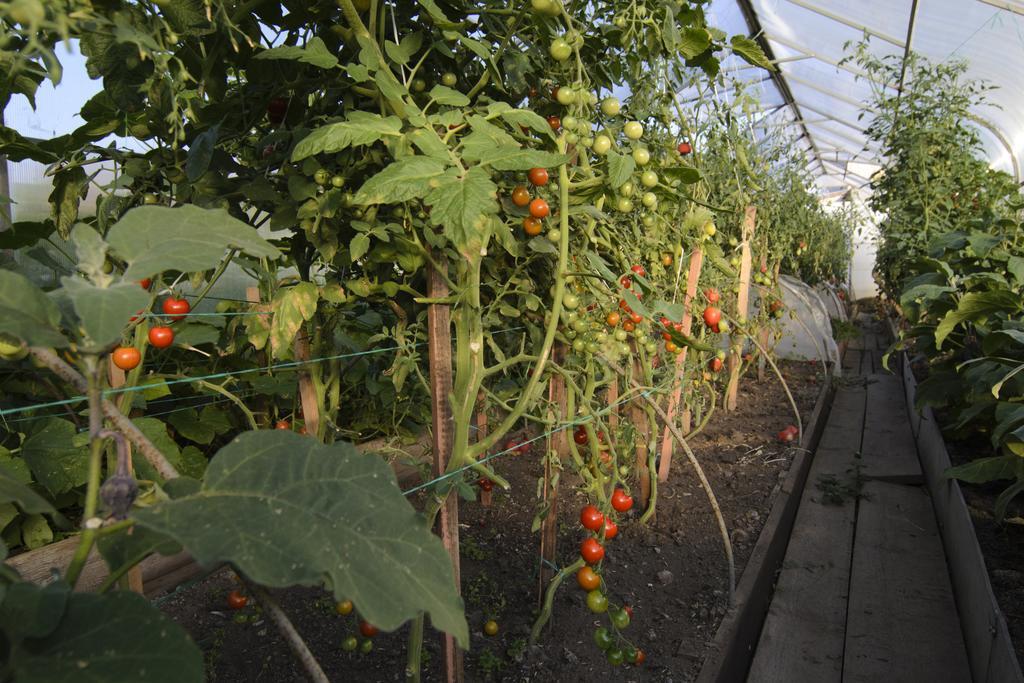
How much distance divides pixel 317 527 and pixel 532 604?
5.43ft

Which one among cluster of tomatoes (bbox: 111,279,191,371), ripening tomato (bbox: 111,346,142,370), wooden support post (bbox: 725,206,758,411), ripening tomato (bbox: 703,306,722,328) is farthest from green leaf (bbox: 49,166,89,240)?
wooden support post (bbox: 725,206,758,411)

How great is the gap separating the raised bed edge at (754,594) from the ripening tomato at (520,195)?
1205 millimetres

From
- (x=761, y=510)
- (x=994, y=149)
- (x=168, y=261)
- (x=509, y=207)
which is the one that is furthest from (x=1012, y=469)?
(x=994, y=149)

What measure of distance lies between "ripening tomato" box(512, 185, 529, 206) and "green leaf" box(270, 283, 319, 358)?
1.27 feet

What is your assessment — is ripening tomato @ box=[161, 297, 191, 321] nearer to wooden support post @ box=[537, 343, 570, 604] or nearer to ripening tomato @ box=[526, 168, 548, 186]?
ripening tomato @ box=[526, 168, 548, 186]

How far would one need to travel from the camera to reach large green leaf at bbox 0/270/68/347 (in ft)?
1.56

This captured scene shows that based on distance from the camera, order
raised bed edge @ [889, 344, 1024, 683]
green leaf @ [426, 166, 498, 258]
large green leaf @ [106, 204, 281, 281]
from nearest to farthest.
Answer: large green leaf @ [106, 204, 281, 281] → green leaf @ [426, 166, 498, 258] → raised bed edge @ [889, 344, 1024, 683]

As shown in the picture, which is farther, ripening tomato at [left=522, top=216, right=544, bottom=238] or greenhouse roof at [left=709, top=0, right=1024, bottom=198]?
greenhouse roof at [left=709, top=0, right=1024, bottom=198]

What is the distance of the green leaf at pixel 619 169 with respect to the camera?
1087 mm

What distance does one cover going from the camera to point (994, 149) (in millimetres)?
6938

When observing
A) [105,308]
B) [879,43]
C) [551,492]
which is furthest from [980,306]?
[879,43]

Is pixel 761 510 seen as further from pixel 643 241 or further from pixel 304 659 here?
pixel 304 659

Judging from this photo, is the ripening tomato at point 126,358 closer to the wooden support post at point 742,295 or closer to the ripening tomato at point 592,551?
the ripening tomato at point 592,551

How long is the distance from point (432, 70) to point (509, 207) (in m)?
0.28
